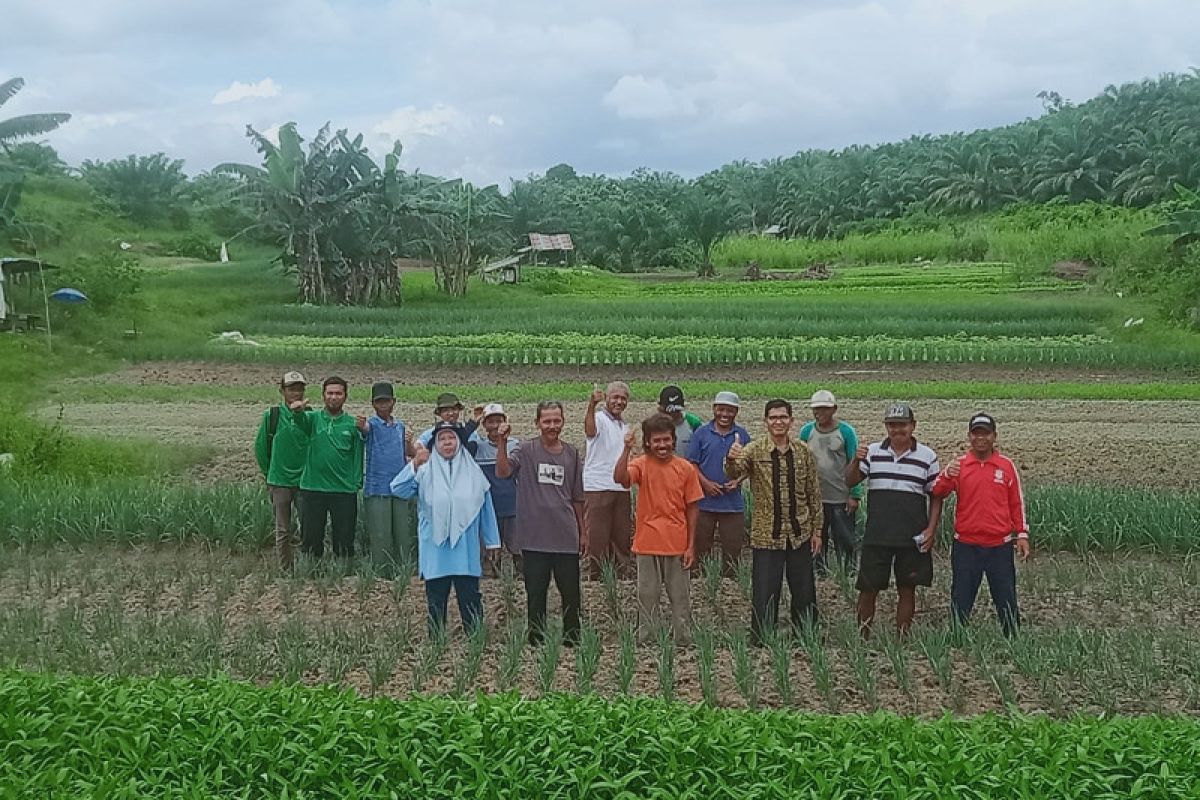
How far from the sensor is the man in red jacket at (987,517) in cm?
714

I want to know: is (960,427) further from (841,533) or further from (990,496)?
(990,496)

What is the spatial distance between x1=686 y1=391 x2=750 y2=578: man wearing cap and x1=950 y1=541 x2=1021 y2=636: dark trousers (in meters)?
1.47

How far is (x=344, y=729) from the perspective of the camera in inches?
179

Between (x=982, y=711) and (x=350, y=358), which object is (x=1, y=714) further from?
(x=350, y=358)

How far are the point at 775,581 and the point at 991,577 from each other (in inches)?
51.9

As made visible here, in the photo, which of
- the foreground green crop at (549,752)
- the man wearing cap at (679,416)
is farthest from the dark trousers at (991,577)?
the foreground green crop at (549,752)

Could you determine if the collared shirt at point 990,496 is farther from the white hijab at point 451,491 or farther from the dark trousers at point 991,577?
the white hijab at point 451,491

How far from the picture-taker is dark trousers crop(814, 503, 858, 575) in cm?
830

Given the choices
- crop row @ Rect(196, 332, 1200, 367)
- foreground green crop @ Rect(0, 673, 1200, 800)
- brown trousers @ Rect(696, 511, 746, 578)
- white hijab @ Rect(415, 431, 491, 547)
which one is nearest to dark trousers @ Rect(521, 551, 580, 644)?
white hijab @ Rect(415, 431, 491, 547)

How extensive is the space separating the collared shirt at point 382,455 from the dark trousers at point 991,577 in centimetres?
387

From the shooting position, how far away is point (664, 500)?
7.00 metres

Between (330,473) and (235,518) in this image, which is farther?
(235,518)

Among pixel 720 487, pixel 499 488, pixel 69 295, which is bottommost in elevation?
pixel 499 488

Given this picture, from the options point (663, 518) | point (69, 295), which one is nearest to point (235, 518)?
point (663, 518)
